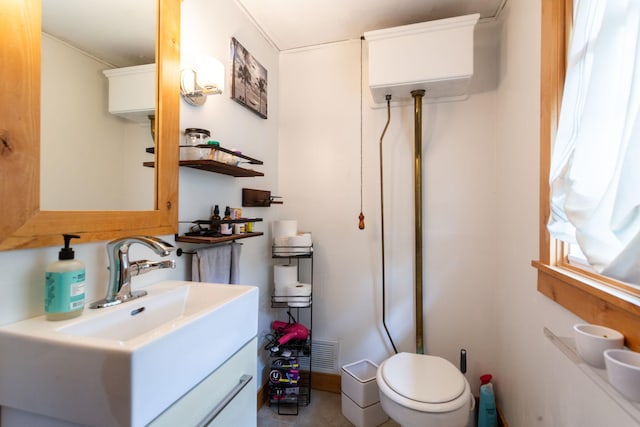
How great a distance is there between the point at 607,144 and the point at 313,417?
1825 millimetres

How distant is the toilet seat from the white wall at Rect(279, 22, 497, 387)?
412 millimetres

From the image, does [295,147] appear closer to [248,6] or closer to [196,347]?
[248,6]

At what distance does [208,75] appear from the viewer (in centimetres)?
116

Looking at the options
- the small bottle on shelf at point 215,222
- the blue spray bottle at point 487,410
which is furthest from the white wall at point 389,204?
the small bottle on shelf at point 215,222

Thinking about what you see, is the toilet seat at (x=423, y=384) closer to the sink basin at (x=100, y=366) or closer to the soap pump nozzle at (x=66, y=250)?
the sink basin at (x=100, y=366)

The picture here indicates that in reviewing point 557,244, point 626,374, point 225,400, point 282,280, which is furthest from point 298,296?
point 626,374

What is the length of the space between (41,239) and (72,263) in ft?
0.30

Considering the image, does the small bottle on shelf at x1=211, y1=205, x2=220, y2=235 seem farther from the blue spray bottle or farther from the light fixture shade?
the blue spray bottle

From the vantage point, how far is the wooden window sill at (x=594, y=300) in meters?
0.59

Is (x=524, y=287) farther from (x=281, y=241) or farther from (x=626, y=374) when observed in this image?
(x=281, y=241)

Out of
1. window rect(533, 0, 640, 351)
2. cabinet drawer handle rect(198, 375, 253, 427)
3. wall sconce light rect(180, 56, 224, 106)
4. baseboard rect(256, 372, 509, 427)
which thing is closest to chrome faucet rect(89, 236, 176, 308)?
cabinet drawer handle rect(198, 375, 253, 427)

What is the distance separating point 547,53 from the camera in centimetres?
101

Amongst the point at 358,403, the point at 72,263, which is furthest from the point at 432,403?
the point at 72,263

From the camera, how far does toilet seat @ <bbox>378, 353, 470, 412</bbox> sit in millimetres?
1137
